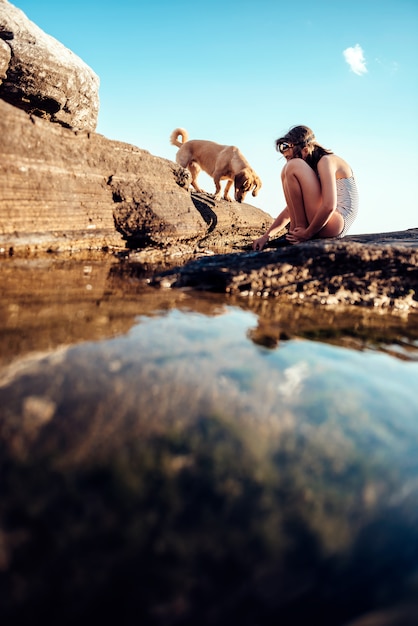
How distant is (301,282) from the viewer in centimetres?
275

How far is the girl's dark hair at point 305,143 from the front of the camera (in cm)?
396

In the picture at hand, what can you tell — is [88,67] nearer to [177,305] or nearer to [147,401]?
[177,305]

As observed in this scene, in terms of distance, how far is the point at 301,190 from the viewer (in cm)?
397

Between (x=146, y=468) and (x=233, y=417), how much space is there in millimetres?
244

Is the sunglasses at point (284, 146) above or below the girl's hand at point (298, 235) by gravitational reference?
above

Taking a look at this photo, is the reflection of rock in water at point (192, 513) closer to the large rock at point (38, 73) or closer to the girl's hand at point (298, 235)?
the girl's hand at point (298, 235)

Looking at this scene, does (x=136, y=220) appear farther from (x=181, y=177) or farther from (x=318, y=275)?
(x=318, y=275)

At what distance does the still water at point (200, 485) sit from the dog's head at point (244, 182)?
27.1 feet

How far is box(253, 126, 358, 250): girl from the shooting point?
12.5 ft

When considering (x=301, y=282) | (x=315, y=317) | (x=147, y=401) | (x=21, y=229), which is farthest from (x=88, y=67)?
(x=147, y=401)

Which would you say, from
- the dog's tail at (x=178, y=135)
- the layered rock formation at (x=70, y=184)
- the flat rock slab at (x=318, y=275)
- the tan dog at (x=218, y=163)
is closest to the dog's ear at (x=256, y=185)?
the tan dog at (x=218, y=163)

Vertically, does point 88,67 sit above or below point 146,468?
above

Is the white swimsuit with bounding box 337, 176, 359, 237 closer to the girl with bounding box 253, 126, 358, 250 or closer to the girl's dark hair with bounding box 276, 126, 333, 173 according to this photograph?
the girl with bounding box 253, 126, 358, 250

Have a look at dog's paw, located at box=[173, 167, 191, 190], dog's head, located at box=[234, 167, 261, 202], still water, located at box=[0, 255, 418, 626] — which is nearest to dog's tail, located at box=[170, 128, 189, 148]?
dog's head, located at box=[234, 167, 261, 202]
